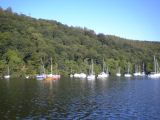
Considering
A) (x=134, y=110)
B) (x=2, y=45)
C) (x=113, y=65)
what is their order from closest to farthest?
(x=134, y=110) < (x=2, y=45) < (x=113, y=65)

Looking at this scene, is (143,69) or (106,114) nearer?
(106,114)

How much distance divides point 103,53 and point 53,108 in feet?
497

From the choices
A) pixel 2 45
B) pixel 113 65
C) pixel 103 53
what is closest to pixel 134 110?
pixel 2 45

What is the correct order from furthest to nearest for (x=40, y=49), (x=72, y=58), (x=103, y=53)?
1. (x=103, y=53)
2. (x=72, y=58)
3. (x=40, y=49)

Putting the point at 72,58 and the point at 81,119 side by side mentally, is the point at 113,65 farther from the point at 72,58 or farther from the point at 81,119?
the point at 81,119

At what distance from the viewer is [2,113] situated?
25.8 meters

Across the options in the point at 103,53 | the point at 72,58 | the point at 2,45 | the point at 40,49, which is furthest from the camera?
the point at 103,53

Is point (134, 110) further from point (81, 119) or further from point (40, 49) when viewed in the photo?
point (40, 49)

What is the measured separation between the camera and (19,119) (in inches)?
915

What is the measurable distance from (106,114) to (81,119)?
4.03 m

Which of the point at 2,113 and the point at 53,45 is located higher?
the point at 53,45

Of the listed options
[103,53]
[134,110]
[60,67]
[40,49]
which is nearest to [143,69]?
[103,53]

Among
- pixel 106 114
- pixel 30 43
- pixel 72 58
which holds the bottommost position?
pixel 106 114

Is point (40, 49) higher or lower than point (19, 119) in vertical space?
higher
